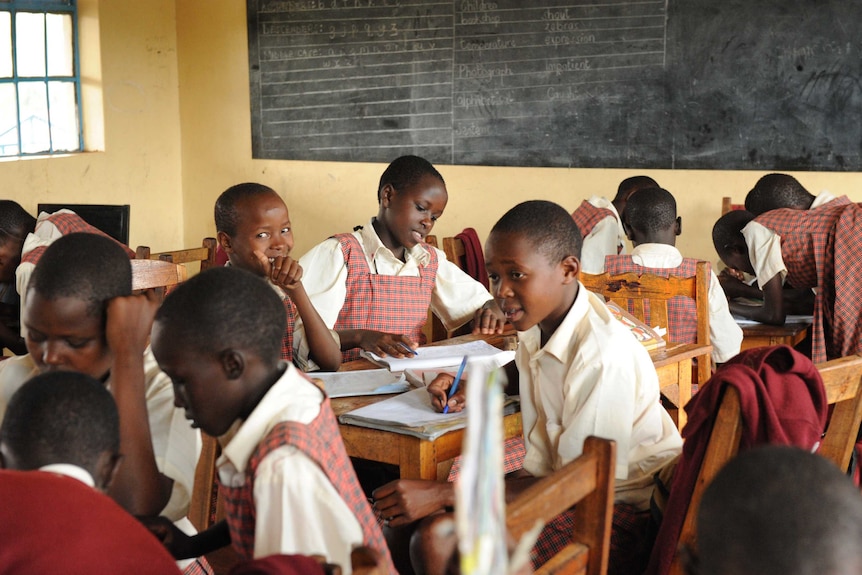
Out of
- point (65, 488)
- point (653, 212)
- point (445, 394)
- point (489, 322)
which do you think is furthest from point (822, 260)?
point (65, 488)

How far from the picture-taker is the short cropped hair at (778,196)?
3557mm

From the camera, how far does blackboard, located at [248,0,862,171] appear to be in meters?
4.28

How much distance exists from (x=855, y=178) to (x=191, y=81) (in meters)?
4.00

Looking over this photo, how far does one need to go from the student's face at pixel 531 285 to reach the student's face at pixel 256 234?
868 mm

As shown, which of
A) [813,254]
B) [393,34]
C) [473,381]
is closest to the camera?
[473,381]

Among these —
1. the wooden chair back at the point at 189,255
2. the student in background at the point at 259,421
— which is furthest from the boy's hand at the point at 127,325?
the wooden chair back at the point at 189,255

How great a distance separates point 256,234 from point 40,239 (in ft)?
3.10

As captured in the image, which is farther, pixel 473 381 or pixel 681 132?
pixel 681 132

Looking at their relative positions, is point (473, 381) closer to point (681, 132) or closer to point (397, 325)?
point (397, 325)

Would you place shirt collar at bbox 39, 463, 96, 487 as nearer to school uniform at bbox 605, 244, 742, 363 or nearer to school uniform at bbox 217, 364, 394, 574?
school uniform at bbox 217, 364, 394, 574

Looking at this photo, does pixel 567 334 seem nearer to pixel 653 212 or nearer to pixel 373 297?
pixel 373 297

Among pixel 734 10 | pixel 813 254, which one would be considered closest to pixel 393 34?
pixel 734 10

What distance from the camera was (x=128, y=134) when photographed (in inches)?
228

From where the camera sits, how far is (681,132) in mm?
4566
